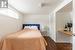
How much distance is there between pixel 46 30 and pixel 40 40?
496cm

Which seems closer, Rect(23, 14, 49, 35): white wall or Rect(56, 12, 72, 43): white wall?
Rect(56, 12, 72, 43): white wall

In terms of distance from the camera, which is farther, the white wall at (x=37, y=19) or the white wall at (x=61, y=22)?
the white wall at (x=37, y=19)

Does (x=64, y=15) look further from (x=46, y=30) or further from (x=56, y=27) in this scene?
(x=46, y=30)

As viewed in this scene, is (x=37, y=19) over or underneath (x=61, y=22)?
over

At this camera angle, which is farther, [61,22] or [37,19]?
[37,19]

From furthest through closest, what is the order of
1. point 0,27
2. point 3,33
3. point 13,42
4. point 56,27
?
point 56,27 < point 3,33 < point 0,27 < point 13,42

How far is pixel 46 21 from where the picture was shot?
28.3 feet

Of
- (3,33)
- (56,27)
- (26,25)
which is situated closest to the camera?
(3,33)

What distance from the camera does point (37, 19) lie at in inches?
340

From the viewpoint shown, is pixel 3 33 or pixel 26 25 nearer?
pixel 3 33

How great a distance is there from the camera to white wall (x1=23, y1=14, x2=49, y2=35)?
8602 millimetres

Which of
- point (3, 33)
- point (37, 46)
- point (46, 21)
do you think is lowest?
Result: point (37, 46)

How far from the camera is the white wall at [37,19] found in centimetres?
860

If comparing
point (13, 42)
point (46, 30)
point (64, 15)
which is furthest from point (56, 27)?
point (13, 42)
